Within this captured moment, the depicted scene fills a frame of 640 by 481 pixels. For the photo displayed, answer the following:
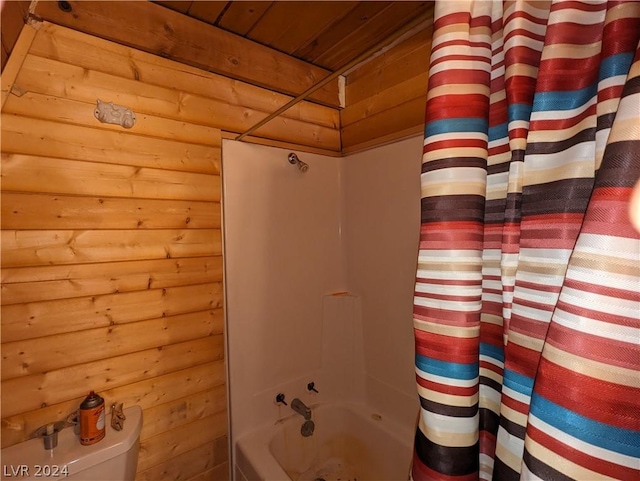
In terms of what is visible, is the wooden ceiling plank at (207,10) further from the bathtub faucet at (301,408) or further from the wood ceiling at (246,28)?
the bathtub faucet at (301,408)

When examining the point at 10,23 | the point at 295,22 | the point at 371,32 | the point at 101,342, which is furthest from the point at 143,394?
the point at 371,32

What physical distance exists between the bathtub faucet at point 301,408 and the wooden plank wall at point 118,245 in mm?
355

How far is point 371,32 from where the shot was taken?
58.5 inches

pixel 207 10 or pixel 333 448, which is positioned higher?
pixel 207 10

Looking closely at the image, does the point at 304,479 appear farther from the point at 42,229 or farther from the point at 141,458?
the point at 42,229

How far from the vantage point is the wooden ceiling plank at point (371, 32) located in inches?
53.3

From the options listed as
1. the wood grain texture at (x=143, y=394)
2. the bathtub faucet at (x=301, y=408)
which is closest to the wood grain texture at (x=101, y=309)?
the wood grain texture at (x=143, y=394)

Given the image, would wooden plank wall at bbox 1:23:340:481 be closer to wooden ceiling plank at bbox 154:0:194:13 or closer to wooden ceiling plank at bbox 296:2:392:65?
wooden ceiling plank at bbox 154:0:194:13

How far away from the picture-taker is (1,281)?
0.99 m

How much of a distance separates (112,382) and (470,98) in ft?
4.84

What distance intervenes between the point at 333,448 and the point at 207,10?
2230 mm

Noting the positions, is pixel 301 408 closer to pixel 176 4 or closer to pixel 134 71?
pixel 134 71

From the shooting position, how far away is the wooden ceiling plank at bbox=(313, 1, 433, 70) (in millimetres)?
1354

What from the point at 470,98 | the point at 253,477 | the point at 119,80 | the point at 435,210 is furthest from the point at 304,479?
the point at 119,80
